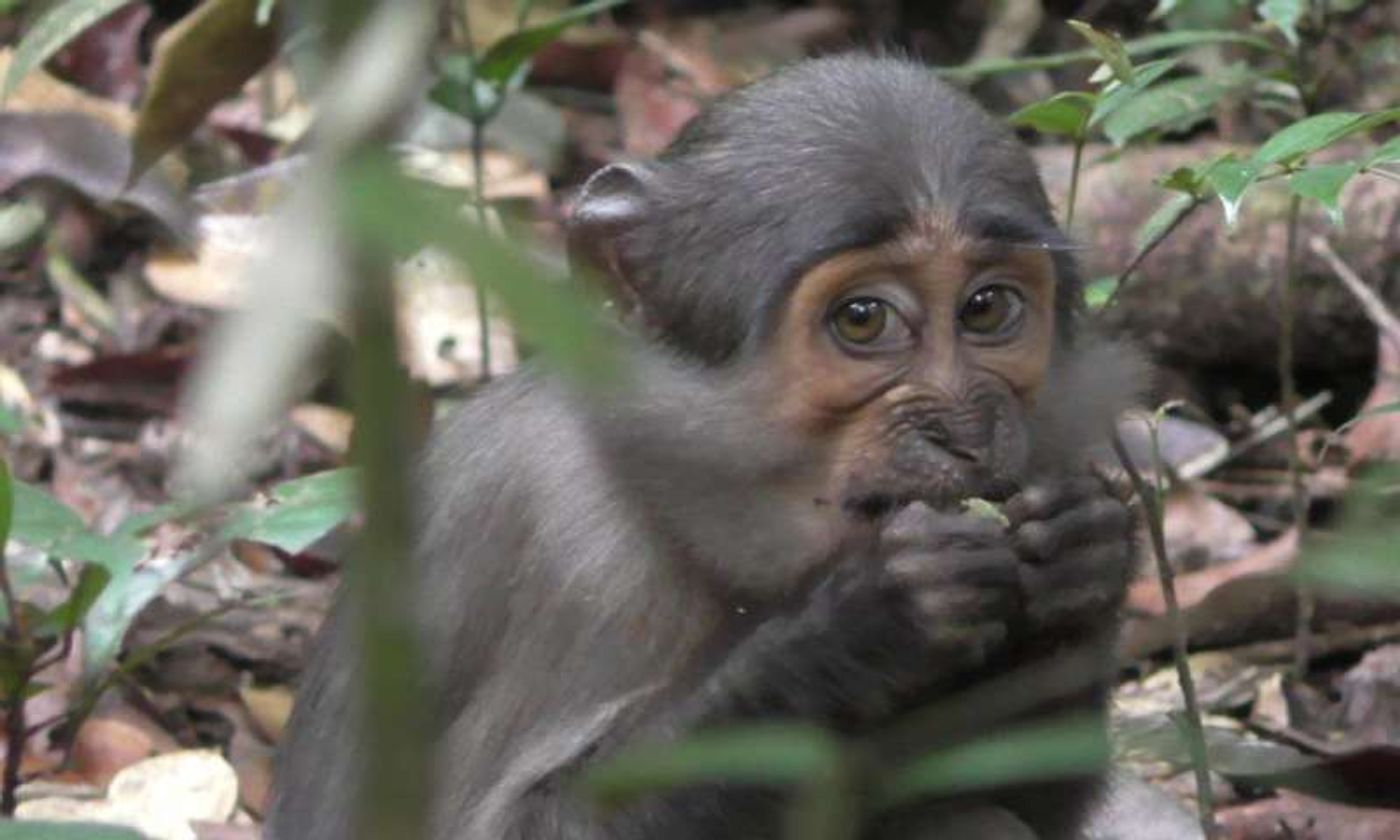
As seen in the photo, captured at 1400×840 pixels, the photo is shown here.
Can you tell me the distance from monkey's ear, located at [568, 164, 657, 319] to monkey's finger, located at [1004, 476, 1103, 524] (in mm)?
910

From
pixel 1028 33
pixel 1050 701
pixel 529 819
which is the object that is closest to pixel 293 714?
pixel 529 819

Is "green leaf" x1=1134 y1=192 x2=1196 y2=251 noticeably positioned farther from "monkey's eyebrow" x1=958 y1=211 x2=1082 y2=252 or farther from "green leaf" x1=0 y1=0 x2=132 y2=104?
"green leaf" x1=0 y1=0 x2=132 y2=104

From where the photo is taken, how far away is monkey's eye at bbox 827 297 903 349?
4.09m

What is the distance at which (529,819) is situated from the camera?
165 inches

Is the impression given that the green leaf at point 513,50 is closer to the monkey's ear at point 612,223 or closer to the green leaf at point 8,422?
the monkey's ear at point 612,223

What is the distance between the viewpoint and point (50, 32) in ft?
17.3

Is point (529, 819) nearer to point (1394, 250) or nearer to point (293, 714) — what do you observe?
point (293, 714)

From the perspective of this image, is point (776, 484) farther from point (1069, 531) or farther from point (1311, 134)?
point (1311, 134)

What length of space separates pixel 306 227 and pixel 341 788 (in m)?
3.87

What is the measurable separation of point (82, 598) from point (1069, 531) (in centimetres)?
227

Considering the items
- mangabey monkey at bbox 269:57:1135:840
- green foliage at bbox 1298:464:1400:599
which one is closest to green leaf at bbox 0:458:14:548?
mangabey monkey at bbox 269:57:1135:840

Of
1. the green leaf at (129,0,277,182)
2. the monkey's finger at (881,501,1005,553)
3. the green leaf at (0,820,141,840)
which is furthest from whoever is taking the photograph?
the green leaf at (129,0,277,182)

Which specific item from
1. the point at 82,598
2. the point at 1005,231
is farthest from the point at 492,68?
the point at 1005,231

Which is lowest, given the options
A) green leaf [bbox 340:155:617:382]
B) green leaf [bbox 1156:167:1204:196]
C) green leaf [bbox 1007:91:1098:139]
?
green leaf [bbox 1007:91:1098:139]
